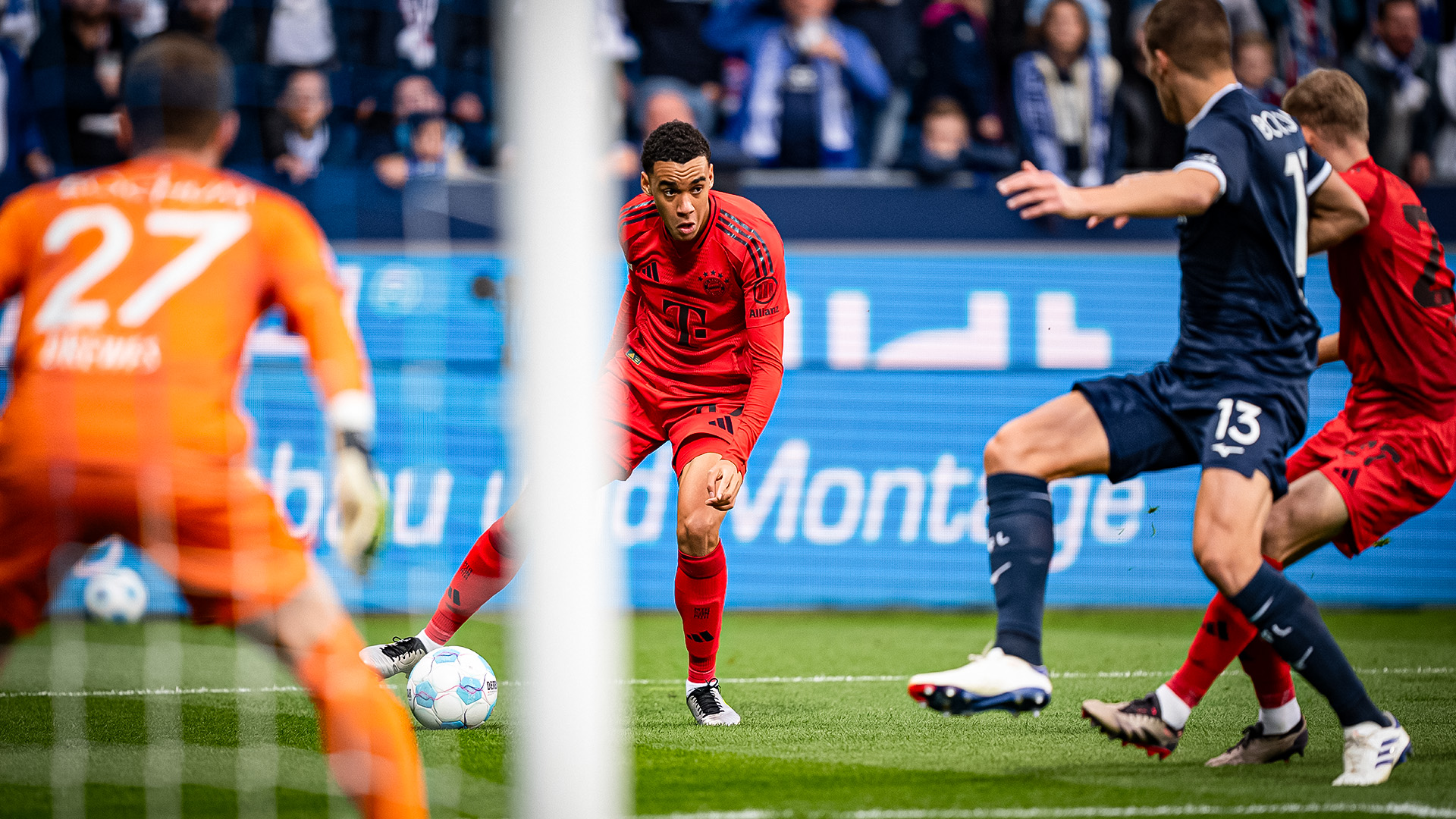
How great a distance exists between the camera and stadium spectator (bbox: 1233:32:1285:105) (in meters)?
9.79

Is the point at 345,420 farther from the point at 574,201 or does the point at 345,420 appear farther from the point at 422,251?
the point at 422,251

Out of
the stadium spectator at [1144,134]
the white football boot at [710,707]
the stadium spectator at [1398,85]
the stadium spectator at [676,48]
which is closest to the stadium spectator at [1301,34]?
the stadium spectator at [1398,85]

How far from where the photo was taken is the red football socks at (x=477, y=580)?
16.7ft

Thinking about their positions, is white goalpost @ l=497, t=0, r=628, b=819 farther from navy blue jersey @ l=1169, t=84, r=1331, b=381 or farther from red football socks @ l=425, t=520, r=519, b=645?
red football socks @ l=425, t=520, r=519, b=645

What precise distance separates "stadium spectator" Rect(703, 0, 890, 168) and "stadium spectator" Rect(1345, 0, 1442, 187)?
3.37m

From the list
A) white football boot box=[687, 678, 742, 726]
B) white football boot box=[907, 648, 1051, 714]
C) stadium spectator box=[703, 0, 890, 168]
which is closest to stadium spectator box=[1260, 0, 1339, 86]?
stadium spectator box=[703, 0, 890, 168]

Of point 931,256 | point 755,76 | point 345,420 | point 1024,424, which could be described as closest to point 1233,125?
point 1024,424

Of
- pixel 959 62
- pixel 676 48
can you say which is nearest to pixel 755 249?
pixel 676 48

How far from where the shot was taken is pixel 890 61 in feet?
34.5

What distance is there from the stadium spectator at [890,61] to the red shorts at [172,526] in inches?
313

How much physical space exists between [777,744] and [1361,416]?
2.09m

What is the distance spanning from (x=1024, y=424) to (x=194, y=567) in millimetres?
2090

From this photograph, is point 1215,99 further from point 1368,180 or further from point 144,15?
point 144,15

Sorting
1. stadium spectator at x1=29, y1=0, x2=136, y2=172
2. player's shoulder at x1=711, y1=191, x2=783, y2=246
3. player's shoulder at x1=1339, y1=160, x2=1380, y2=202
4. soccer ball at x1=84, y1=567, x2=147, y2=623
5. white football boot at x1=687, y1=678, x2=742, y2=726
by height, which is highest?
stadium spectator at x1=29, y1=0, x2=136, y2=172
